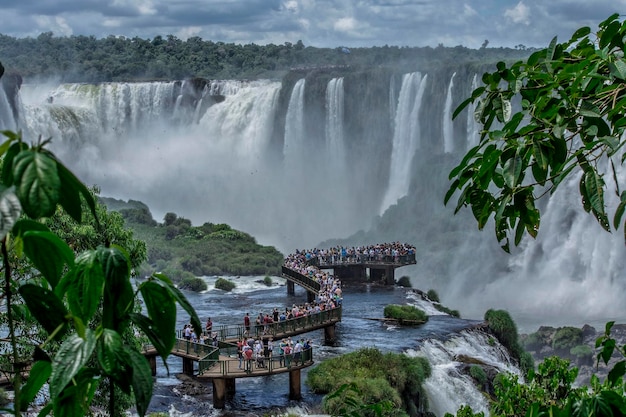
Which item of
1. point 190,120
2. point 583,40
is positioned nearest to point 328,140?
point 190,120

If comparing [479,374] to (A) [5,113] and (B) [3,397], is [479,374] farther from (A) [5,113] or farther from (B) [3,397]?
(A) [5,113]

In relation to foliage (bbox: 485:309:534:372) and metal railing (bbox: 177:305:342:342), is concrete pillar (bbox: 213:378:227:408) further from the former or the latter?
foliage (bbox: 485:309:534:372)

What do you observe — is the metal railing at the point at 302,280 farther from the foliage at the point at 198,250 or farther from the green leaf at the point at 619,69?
the green leaf at the point at 619,69

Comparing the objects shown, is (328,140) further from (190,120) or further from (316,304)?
(316,304)

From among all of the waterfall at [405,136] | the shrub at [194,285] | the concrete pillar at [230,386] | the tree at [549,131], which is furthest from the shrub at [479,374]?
the waterfall at [405,136]

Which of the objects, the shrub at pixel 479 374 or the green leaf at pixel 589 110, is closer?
the green leaf at pixel 589 110

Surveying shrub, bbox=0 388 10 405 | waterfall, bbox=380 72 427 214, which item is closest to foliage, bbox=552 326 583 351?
shrub, bbox=0 388 10 405

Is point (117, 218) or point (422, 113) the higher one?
point (422, 113)
